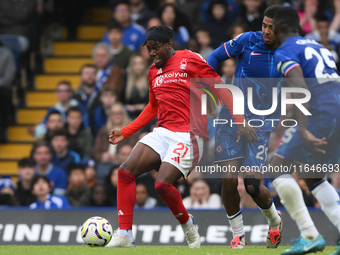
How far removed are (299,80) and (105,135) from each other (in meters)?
6.36

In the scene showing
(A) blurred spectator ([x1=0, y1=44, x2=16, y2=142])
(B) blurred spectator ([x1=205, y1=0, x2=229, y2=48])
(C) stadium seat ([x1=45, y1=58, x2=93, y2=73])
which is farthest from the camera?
(C) stadium seat ([x1=45, y1=58, x2=93, y2=73])

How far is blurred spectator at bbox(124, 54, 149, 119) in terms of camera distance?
11820mm

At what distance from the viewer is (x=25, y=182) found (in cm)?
1127

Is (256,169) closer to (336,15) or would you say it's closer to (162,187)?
(162,187)

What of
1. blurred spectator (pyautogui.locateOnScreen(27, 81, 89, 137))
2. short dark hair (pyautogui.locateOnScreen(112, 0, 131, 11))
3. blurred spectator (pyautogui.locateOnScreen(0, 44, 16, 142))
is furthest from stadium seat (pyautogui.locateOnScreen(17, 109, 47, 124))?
short dark hair (pyautogui.locateOnScreen(112, 0, 131, 11))

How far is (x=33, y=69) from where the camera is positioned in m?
14.7

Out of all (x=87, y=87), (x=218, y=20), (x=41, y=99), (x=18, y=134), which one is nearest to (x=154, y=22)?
(x=218, y=20)

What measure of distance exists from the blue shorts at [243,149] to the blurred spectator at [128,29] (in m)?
5.84

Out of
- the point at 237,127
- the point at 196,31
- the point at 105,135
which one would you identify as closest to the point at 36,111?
the point at 105,135

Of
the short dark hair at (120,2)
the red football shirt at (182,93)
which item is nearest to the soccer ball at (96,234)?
the red football shirt at (182,93)

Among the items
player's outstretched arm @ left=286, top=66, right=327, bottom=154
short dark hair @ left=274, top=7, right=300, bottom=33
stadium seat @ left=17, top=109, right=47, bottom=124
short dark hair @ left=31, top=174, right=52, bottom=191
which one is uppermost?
short dark hair @ left=274, top=7, right=300, bottom=33

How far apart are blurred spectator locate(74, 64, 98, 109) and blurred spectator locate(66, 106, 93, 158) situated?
1.45 ft

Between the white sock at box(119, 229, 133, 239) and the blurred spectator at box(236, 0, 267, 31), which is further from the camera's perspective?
the blurred spectator at box(236, 0, 267, 31)

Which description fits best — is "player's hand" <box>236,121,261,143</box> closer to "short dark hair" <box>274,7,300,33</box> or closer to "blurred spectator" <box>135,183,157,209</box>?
"short dark hair" <box>274,7,300,33</box>
